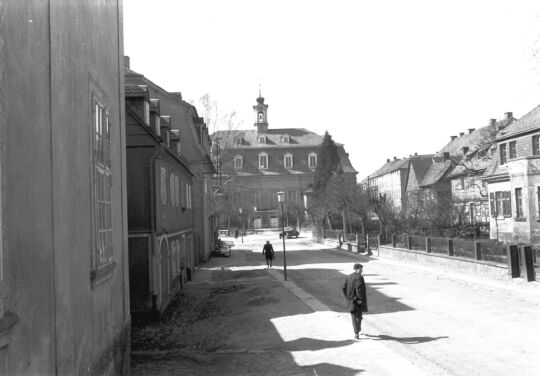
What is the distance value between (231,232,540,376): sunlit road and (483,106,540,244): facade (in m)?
11.5

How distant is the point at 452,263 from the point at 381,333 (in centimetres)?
1282

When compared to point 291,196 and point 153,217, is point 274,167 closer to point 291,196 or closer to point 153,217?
point 291,196

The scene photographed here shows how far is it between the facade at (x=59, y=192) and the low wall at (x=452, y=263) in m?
15.2

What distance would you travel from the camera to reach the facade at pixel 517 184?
32.0 m

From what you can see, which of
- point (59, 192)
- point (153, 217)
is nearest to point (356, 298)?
point (153, 217)

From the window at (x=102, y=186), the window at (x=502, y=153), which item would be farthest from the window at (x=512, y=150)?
the window at (x=102, y=186)

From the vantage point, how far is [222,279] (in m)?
26.5

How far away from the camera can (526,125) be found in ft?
111

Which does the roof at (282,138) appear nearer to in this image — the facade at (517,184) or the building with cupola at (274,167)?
the building with cupola at (274,167)

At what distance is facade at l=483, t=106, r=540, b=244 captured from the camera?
31969mm

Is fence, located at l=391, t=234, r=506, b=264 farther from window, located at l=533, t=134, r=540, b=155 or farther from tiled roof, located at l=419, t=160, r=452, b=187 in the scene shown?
tiled roof, located at l=419, t=160, r=452, b=187

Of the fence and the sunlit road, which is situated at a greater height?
the fence

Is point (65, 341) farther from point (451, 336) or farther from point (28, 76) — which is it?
point (451, 336)

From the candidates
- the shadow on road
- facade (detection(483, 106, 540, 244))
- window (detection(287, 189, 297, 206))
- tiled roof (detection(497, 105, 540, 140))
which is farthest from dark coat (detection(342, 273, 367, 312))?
window (detection(287, 189, 297, 206))
